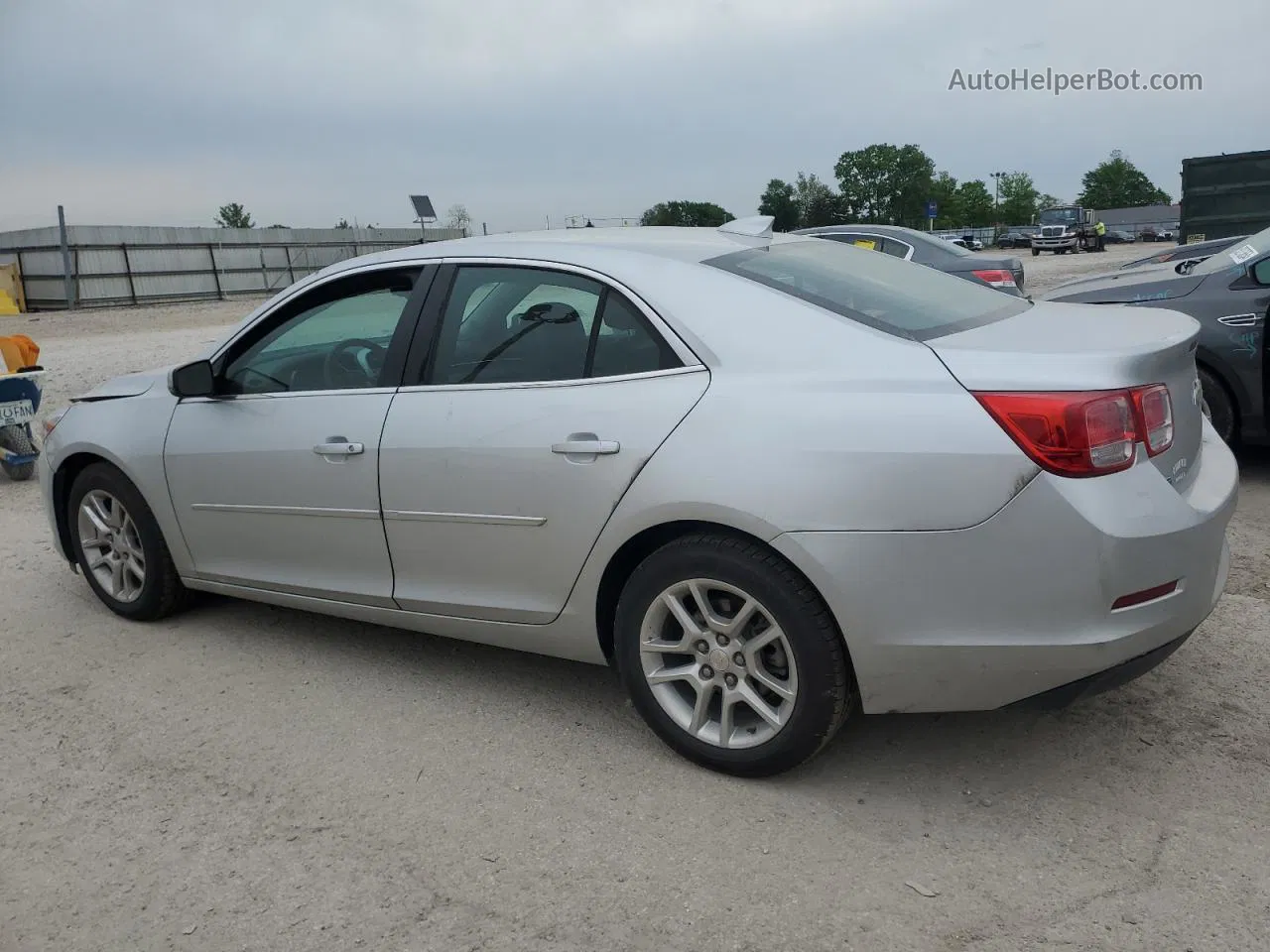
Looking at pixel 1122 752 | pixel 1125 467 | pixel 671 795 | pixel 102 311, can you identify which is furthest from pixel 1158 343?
pixel 102 311

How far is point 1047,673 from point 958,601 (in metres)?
0.28

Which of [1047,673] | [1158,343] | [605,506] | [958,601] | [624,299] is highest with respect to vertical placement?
[624,299]

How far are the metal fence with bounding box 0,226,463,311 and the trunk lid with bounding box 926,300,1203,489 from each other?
26.4m

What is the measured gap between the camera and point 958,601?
9.04 feet

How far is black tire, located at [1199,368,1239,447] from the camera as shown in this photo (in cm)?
604

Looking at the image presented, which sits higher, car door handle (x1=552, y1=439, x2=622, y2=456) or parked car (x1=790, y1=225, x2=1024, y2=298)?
parked car (x1=790, y1=225, x2=1024, y2=298)

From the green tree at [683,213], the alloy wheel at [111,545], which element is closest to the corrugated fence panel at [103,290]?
the green tree at [683,213]

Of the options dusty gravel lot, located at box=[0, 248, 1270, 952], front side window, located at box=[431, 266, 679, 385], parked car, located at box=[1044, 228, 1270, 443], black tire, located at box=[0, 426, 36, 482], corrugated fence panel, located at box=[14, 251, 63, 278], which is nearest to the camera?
dusty gravel lot, located at box=[0, 248, 1270, 952]

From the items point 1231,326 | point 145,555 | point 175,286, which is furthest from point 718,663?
point 175,286

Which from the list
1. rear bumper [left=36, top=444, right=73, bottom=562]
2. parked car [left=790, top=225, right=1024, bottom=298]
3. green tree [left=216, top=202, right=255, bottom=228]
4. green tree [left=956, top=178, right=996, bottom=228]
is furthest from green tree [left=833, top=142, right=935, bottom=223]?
rear bumper [left=36, top=444, right=73, bottom=562]

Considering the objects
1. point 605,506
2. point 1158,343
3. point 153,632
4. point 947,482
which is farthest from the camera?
point 153,632

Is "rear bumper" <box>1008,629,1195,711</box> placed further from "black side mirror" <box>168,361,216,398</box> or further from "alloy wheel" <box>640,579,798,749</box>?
"black side mirror" <box>168,361,216,398</box>

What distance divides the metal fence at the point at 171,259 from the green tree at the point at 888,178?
282 feet

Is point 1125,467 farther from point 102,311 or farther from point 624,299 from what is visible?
point 102,311
